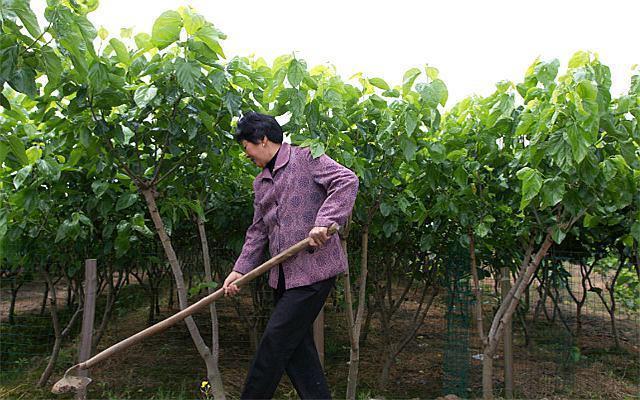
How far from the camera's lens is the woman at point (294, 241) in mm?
2518

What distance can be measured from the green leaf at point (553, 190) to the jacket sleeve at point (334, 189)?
1.05m

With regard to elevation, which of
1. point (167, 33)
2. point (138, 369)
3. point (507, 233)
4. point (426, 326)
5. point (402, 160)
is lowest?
point (138, 369)

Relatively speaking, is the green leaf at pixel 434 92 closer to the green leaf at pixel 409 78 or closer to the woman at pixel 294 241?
the green leaf at pixel 409 78

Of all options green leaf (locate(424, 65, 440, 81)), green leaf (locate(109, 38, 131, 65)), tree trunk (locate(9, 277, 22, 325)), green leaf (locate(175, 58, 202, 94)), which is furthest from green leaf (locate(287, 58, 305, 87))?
tree trunk (locate(9, 277, 22, 325))

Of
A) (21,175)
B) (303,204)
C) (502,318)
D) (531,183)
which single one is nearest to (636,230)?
(531,183)

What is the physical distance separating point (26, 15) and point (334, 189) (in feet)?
4.46

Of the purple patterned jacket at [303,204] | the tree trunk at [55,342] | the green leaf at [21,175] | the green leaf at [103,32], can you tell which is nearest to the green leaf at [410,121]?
the purple patterned jacket at [303,204]

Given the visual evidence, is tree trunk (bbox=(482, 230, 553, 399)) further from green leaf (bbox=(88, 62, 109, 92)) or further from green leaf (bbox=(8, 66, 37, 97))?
green leaf (bbox=(8, 66, 37, 97))

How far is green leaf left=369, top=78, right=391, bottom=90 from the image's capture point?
2914mm

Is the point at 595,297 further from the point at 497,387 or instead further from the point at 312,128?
the point at 312,128

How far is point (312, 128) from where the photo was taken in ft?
9.23

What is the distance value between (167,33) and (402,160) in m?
1.39

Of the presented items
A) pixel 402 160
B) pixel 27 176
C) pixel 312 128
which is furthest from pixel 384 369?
pixel 27 176

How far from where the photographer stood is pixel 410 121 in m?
2.82
